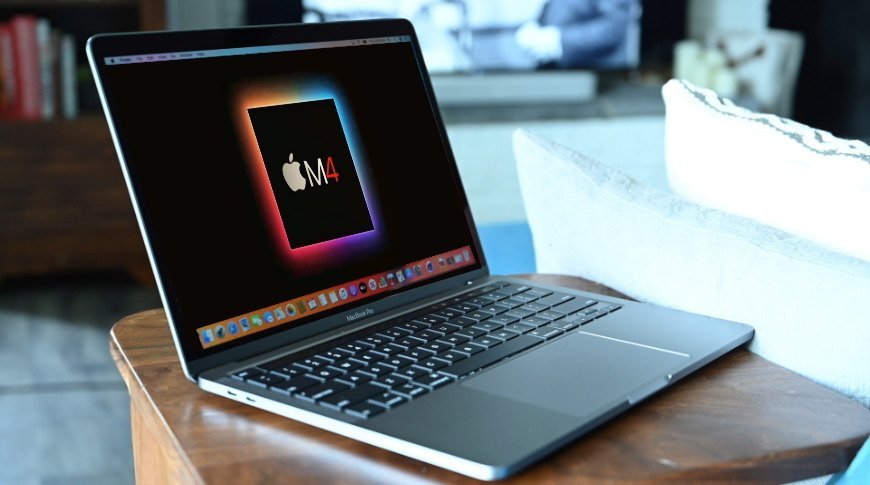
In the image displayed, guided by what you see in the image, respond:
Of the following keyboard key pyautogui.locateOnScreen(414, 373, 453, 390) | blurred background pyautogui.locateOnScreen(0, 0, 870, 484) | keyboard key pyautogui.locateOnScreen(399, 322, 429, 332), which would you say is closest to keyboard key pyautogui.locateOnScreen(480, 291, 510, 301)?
keyboard key pyautogui.locateOnScreen(399, 322, 429, 332)

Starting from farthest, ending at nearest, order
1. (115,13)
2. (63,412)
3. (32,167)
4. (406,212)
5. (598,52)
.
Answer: (598,52) → (115,13) → (32,167) → (63,412) → (406,212)

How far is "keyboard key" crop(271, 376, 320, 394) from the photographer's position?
66 centimetres

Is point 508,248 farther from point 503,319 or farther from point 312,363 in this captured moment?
point 312,363

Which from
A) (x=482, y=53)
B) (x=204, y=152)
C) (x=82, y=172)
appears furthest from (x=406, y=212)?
(x=482, y=53)

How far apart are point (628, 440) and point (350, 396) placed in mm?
172

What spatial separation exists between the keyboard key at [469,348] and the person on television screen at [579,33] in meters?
2.71

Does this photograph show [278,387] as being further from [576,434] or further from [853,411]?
[853,411]

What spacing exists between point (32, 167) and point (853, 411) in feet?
8.42

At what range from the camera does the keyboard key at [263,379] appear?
677 mm

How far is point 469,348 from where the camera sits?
746 mm

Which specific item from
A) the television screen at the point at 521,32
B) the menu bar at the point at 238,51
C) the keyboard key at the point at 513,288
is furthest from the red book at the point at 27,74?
the keyboard key at the point at 513,288

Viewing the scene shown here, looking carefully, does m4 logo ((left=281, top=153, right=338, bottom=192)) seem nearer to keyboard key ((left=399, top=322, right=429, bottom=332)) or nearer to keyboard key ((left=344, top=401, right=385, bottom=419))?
keyboard key ((left=399, top=322, right=429, bottom=332))

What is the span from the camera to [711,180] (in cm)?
94

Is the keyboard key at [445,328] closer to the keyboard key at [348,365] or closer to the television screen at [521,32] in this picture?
the keyboard key at [348,365]
